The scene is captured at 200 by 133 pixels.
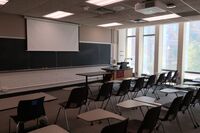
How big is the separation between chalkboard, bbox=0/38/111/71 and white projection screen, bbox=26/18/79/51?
22cm

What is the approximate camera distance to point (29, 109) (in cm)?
284

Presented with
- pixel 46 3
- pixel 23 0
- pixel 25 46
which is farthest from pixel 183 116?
pixel 25 46

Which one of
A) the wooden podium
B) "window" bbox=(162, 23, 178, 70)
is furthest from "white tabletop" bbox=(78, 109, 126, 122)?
"window" bbox=(162, 23, 178, 70)

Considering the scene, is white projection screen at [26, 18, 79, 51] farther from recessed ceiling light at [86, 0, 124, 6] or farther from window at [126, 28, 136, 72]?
window at [126, 28, 136, 72]

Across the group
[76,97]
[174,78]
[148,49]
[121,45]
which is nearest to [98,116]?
[76,97]

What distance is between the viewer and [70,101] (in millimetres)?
3645

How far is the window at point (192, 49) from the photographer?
25.8ft

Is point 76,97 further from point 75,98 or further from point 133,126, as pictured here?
point 133,126

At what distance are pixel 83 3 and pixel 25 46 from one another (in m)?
3.03

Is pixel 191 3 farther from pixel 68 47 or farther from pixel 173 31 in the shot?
pixel 68 47

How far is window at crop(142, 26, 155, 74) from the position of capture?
9.40m

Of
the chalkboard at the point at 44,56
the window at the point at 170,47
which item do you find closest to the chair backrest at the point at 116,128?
the chalkboard at the point at 44,56

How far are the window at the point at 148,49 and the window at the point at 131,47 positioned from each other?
0.69 meters

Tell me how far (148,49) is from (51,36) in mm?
5186
